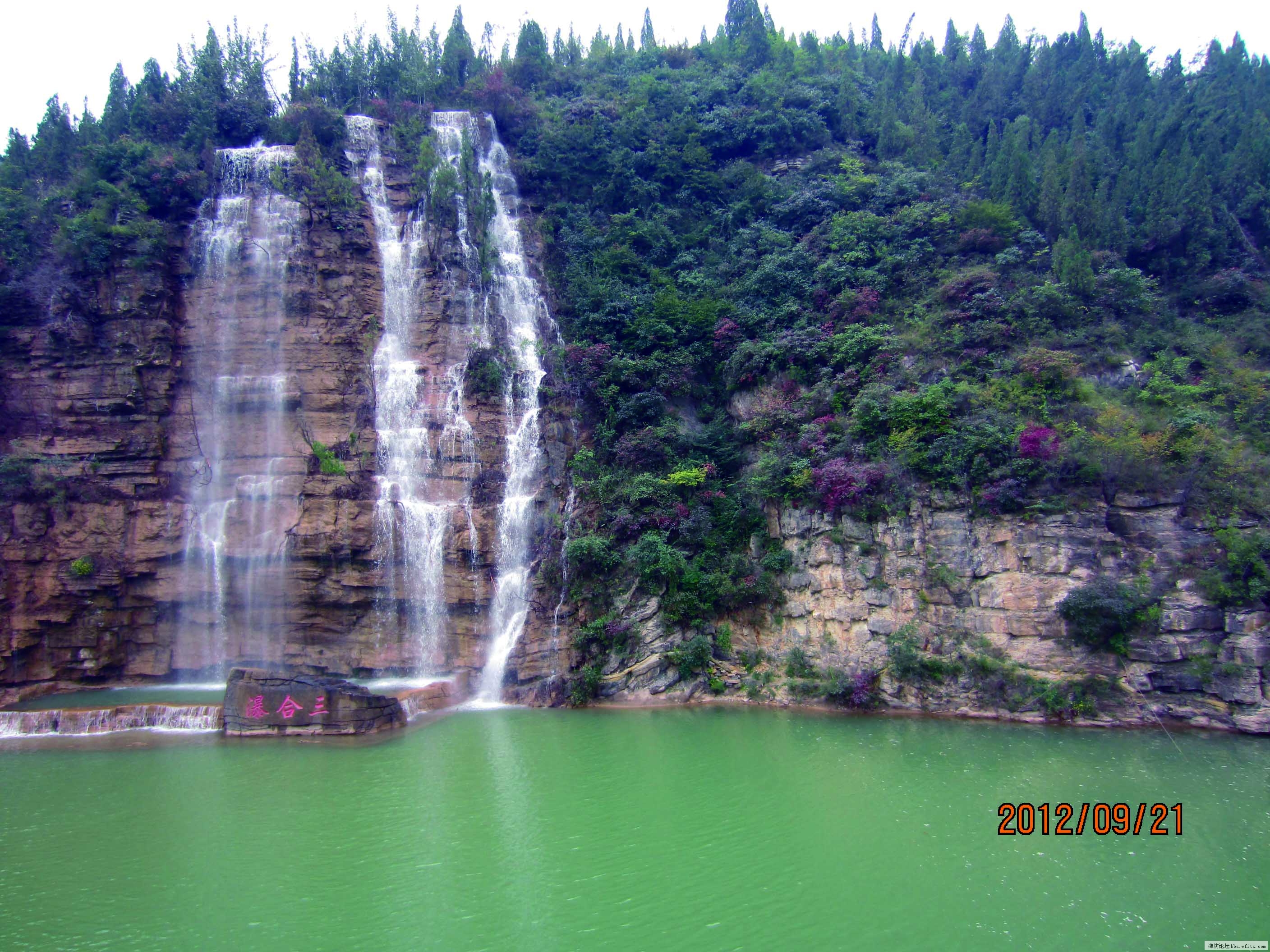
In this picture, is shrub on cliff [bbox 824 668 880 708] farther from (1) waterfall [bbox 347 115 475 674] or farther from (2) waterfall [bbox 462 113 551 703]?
(1) waterfall [bbox 347 115 475 674]

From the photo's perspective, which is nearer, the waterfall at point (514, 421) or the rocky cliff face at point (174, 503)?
the rocky cliff face at point (174, 503)

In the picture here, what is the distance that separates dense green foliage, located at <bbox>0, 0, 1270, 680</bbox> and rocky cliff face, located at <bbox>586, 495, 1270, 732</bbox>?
648 mm

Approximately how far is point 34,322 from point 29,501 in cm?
626

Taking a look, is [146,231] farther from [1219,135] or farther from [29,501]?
[1219,135]

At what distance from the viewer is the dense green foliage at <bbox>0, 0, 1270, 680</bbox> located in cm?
2034

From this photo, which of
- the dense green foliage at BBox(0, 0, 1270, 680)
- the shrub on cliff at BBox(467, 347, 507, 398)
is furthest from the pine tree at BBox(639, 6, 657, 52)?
the shrub on cliff at BBox(467, 347, 507, 398)

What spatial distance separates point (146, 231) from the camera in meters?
25.3

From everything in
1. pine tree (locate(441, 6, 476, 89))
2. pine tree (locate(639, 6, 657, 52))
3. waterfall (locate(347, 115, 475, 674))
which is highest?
pine tree (locate(639, 6, 657, 52))

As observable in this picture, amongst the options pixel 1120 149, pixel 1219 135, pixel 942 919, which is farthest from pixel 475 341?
pixel 1219 135

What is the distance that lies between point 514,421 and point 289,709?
38.4ft
